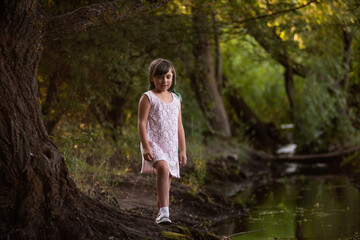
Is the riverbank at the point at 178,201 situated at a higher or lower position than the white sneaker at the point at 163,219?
higher

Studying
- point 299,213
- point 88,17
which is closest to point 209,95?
point 299,213

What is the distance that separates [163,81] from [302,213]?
12.6 feet

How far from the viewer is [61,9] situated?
8.20m

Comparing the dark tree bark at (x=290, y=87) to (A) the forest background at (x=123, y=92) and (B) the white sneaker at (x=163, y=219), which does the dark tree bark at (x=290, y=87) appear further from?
(B) the white sneaker at (x=163, y=219)

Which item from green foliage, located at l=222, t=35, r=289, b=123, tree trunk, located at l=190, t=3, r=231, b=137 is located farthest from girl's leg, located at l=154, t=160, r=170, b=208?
green foliage, located at l=222, t=35, r=289, b=123

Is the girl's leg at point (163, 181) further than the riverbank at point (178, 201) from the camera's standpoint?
No

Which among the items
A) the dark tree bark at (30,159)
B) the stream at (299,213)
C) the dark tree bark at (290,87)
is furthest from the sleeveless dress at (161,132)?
the dark tree bark at (290,87)

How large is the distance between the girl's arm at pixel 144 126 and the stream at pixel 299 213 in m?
1.98

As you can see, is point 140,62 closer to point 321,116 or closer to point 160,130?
point 160,130

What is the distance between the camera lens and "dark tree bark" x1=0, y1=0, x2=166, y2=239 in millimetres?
4215

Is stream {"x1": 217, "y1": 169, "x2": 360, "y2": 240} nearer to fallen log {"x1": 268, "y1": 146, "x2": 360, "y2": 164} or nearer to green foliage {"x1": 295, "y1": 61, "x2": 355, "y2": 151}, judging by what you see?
fallen log {"x1": 268, "y1": 146, "x2": 360, "y2": 164}

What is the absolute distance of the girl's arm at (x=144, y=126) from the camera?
4.99 m

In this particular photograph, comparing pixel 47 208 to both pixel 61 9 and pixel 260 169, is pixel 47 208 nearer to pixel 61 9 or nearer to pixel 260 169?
pixel 61 9

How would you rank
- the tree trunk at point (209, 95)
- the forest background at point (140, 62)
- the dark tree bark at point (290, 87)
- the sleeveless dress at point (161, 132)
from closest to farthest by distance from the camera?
the sleeveless dress at point (161, 132), the forest background at point (140, 62), the tree trunk at point (209, 95), the dark tree bark at point (290, 87)
